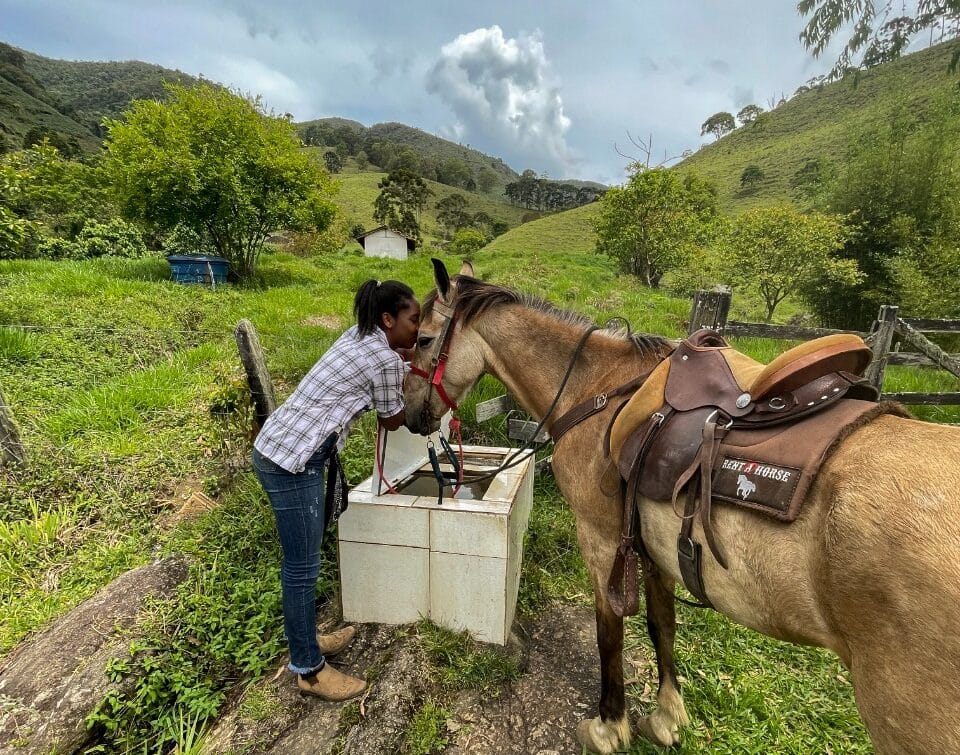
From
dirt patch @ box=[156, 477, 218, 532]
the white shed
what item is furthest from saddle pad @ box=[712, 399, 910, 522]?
the white shed

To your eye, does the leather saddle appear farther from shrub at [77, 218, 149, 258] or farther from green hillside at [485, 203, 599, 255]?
green hillside at [485, 203, 599, 255]

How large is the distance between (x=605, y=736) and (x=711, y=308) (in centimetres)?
331

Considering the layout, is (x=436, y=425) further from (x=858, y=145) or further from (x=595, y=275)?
(x=858, y=145)

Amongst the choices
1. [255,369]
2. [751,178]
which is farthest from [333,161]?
[255,369]

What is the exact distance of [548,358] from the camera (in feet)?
7.81

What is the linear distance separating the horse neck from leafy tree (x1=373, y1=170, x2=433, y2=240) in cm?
5212

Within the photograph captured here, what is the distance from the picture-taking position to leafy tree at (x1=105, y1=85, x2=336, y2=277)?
11383 millimetres

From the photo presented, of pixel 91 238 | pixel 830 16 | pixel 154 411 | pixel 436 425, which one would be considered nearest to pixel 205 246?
pixel 91 238

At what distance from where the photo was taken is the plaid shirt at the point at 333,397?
2221mm

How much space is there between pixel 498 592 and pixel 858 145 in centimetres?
1986

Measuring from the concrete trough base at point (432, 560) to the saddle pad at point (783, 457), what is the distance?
1.40 m

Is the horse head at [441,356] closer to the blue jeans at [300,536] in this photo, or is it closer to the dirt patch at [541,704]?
the blue jeans at [300,536]

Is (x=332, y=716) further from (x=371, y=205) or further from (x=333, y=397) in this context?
(x=371, y=205)

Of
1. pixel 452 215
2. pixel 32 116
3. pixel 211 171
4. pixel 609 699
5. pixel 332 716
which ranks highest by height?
pixel 32 116
